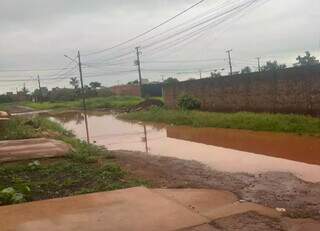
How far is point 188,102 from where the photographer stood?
30656 millimetres

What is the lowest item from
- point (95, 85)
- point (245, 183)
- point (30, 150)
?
point (245, 183)

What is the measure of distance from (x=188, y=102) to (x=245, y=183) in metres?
22.5

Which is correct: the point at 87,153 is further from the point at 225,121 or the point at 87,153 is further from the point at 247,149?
the point at 225,121

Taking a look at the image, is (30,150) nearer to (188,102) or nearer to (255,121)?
(255,121)

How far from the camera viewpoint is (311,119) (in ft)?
57.8

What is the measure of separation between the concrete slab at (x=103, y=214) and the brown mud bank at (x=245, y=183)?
1.32 meters

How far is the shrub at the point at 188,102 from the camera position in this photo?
30.1 meters

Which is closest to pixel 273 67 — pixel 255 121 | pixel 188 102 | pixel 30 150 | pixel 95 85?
pixel 188 102

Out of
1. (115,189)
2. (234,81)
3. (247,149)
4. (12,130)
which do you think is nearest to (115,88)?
(234,81)

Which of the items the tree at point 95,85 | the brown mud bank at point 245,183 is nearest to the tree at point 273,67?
the brown mud bank at point 245,183

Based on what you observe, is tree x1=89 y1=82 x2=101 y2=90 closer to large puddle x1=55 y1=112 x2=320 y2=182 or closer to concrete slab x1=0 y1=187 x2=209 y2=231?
large puddle x1=55 y1=112 x2=320 y2=182

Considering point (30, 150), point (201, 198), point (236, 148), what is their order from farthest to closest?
point (236, 148), point (30, 150), point (201, 198)

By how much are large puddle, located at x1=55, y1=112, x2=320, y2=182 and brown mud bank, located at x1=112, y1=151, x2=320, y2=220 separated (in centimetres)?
80

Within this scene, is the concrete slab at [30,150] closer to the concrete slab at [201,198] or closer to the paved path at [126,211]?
the paved path at [126,211]
